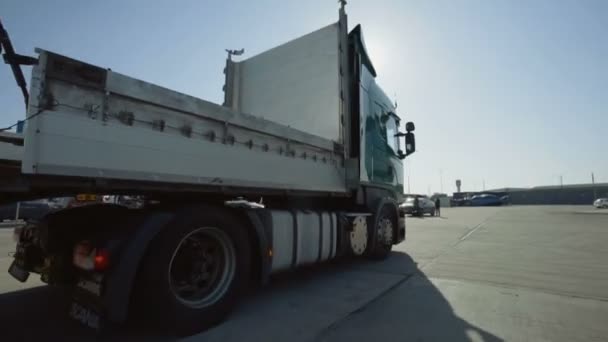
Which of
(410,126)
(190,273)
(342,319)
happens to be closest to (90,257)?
(190,273)

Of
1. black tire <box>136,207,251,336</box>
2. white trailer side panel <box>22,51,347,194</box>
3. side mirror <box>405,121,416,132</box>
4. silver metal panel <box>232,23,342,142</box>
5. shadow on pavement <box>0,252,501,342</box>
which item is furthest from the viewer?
side mirror <box>405,121,416,132</box>

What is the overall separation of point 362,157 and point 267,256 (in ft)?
8.57

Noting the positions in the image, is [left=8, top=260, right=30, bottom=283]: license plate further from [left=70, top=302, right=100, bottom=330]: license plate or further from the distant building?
the distant building

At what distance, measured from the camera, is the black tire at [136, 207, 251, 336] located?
2398 mm

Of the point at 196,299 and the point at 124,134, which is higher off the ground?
the point at 124,134

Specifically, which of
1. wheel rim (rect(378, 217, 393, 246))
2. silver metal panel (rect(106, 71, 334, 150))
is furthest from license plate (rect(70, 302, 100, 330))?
wheel rim (rect(378, 217, 393, 246))

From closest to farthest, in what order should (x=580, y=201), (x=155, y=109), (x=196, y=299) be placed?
(x=155, y=109), (x=196, y=299), (x=580, y=201)

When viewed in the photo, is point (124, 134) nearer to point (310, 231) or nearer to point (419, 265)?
point (310, 231)

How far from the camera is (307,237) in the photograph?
4.11 meters

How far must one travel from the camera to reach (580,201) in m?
57.2

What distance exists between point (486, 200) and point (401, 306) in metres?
49.4

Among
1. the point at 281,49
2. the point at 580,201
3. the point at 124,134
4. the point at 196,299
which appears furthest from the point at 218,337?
the point at 580,201

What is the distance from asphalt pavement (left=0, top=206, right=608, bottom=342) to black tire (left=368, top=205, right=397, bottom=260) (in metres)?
0.25

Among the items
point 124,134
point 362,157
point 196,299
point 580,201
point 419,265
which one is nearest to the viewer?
point 124,134
